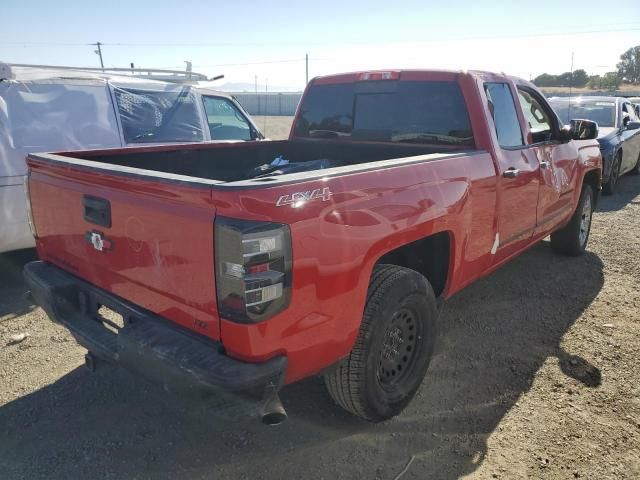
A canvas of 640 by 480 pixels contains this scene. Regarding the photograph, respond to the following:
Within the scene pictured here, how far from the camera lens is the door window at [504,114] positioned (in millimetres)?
3594

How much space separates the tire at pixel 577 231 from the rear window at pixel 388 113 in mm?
2613

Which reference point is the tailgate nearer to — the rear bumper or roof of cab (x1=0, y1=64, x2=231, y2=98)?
the rear bumper

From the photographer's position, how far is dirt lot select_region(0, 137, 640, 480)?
2.49 meters

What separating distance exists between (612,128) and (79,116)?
9.29 metres

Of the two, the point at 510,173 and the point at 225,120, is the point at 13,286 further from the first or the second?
the point at 510,173

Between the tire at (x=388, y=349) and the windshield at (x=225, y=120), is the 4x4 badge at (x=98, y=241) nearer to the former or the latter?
the tire at (x=388, y=349)

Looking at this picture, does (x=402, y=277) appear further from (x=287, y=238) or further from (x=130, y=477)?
(x=130, y=477)

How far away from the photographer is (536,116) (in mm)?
4355

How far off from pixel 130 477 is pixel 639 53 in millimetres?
87531

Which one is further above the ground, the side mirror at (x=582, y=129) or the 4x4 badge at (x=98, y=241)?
the side mirror at (x=582, y=129)

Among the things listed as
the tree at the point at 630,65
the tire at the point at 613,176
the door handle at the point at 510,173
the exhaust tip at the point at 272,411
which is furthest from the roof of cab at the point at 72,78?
the tree at the point at 630,65

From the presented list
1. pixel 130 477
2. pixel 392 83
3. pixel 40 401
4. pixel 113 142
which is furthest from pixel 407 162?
pixel 113 142

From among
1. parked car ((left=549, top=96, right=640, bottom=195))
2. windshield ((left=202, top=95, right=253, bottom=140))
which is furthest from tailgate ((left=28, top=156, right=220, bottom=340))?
parked car ((left=549, top=96, right=640, bottom=195))

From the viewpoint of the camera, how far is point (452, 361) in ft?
11.5
